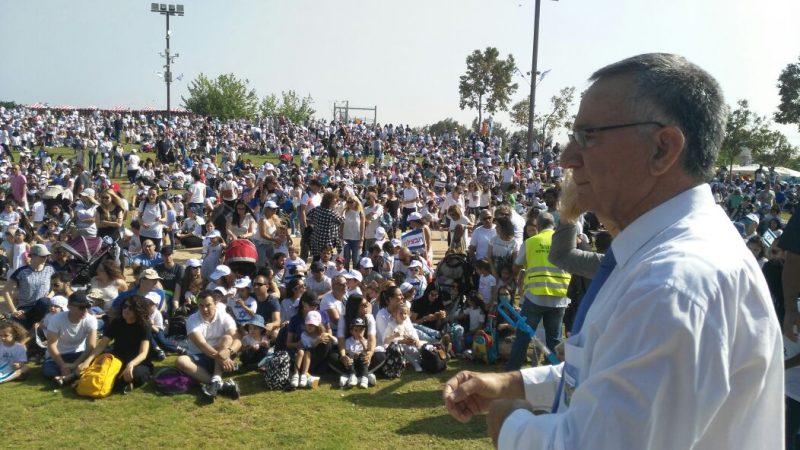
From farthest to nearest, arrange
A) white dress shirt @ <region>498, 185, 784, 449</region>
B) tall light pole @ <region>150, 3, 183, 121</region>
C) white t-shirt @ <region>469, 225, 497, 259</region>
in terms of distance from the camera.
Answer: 1. tall light pole @ <region>150, 3, 183, 121</region>
2. white t-shirt @ <region>469, 225, 497, 259</region>
3. white dress shirt @ <region>498, 185, 784, 449</region>

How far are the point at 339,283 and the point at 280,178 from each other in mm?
14333

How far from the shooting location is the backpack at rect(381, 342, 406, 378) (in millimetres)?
7289

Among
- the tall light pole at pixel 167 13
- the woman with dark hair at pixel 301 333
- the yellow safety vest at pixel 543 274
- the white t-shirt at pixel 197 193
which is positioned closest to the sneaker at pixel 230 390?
the woman with dark hair at pixel 301 333

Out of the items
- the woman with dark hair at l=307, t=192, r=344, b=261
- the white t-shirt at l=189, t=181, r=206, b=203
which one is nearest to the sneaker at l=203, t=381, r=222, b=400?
the woman with dark hair at l=307, t=192, r=344, b=261

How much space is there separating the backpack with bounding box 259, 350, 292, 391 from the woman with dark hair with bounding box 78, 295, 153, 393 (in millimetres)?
1334

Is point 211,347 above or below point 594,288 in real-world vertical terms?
below

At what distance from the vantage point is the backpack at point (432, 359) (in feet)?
24.3

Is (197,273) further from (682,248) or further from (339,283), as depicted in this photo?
(682,248)

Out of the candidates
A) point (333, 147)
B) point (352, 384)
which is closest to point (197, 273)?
point (352, 384)

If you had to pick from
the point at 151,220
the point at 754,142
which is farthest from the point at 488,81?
the point at 151,220

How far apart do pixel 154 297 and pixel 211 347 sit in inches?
55.3

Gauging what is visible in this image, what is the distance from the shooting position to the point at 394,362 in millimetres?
7312

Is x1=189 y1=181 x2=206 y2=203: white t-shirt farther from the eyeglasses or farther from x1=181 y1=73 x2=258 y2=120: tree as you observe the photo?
x1=181 y1=73 x2=258 y2=120: tree

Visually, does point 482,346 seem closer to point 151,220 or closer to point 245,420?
point 245,420
